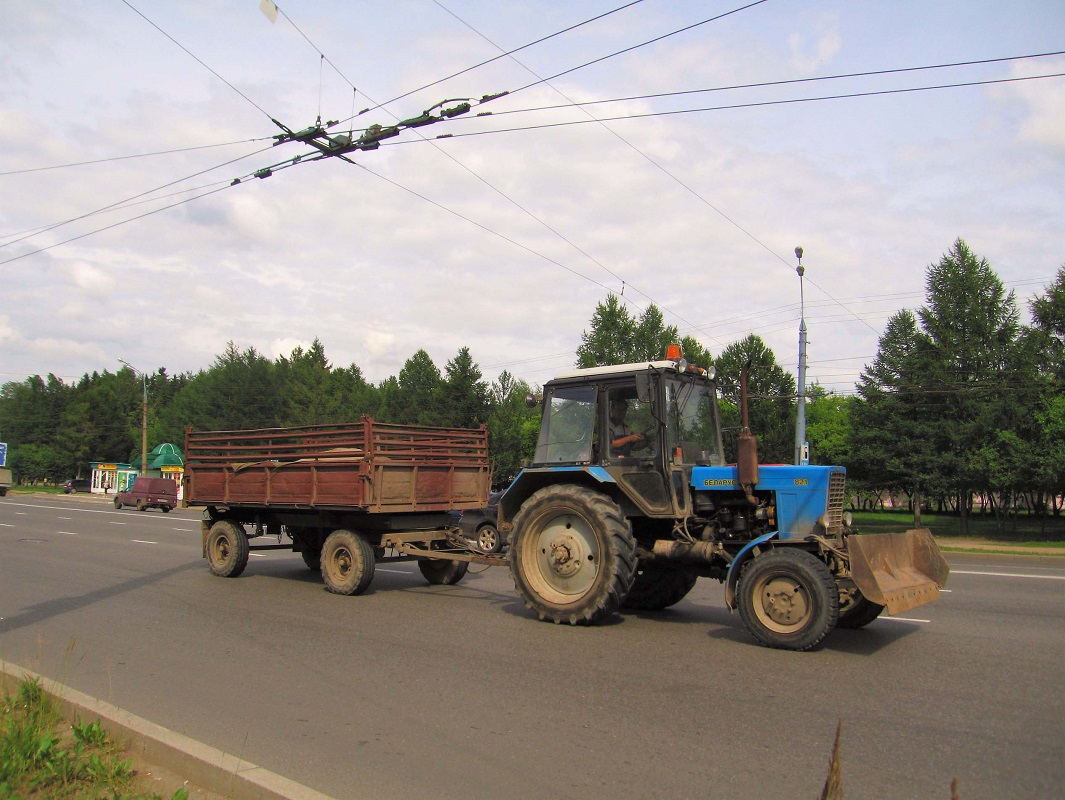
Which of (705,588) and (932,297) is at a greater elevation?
(932,297)

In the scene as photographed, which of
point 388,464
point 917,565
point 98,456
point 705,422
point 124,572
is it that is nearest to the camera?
point 917,565

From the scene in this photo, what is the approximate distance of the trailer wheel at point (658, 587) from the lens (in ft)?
29.9

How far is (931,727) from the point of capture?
16.6 ft

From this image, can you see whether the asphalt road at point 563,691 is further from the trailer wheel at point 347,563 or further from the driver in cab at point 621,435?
the driver in cab at point 621,435

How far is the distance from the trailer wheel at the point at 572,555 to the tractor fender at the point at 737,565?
1.00m

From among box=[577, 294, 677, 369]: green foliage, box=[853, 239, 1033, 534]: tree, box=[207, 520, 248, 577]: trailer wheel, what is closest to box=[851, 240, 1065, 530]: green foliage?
box=[853, 239, 1033, 534]: tree

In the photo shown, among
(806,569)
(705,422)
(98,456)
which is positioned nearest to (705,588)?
(705,422)

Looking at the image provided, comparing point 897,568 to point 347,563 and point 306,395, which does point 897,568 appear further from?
point 306,395

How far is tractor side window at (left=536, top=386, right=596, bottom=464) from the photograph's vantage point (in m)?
8.74

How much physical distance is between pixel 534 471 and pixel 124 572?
8.46 meters

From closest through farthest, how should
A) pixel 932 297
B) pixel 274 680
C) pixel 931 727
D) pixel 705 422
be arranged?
pixel 931 727 < pixel 274 680 < pixel 705 422 < pixel 932 297

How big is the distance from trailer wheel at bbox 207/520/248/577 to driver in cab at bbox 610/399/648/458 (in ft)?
22.6

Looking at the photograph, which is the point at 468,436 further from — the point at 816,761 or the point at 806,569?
the point at 816,761

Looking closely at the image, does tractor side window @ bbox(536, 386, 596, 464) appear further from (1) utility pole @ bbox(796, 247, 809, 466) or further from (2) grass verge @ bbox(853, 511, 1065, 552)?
(2) grass verge @ bbox(853, 511, 1065, 552)
